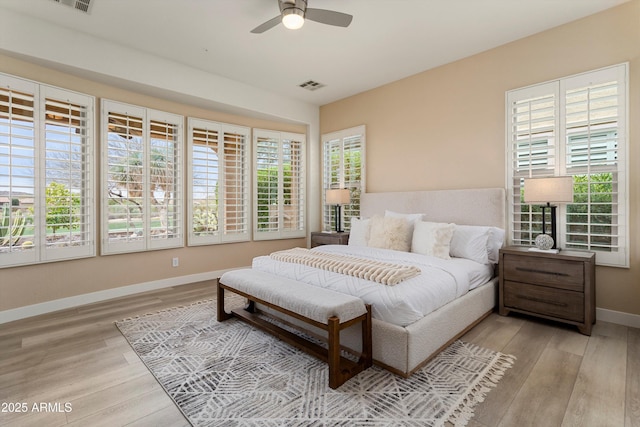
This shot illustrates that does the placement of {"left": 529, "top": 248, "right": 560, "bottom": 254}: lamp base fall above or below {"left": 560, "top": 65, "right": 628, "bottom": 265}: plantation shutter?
below

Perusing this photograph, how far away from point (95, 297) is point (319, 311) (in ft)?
10.7

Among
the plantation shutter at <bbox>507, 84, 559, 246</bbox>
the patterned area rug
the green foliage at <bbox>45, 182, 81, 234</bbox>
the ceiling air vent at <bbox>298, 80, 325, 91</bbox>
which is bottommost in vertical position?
the patterned area rug

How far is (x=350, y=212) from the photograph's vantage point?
5355mm

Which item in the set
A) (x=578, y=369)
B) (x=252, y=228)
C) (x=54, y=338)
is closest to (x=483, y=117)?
(x=578, y=369)

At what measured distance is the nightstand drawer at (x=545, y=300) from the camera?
278cm

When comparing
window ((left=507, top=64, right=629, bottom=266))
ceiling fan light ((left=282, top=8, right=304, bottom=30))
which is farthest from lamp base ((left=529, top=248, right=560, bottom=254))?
ceiling fan light ((left=282, top=8, right=304, bottom=30))

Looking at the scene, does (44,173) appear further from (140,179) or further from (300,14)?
(300,14)

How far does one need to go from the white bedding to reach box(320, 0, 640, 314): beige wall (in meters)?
1.25

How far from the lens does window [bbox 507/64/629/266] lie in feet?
9.66

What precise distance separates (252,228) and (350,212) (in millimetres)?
1736

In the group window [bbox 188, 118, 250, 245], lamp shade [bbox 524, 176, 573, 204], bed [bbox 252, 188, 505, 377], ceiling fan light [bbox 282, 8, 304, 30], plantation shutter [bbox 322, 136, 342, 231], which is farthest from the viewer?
plantation shutter [bbox 322, 136, 342, 231]

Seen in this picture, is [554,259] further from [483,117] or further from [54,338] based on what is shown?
[54,338]

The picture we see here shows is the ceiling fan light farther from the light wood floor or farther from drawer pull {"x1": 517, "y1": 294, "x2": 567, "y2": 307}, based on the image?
drawer pull {"x1": 517, "y1": 294, "x2": 567, "y2": 307}

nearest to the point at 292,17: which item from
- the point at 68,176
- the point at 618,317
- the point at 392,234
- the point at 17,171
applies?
the point at 392,234
